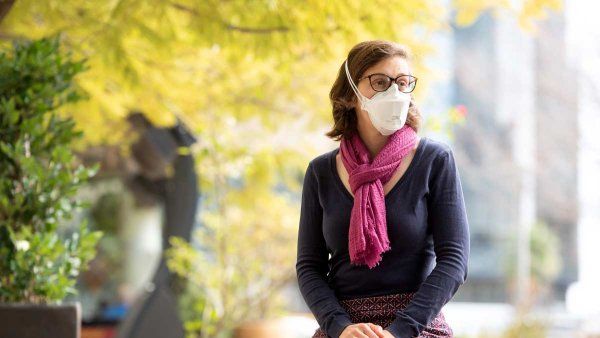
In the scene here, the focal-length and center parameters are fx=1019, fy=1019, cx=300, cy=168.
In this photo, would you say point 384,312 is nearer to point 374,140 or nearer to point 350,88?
point 374,140

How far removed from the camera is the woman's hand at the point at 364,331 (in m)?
2.43

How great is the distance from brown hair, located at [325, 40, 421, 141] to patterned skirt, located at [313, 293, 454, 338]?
46 cm

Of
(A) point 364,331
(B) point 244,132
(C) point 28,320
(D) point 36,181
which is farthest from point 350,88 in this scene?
(B) point 244,132

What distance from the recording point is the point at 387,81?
2.64 meters

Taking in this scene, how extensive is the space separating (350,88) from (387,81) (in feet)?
0.42

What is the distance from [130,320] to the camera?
8469mm

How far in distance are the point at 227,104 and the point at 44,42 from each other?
3.93 m

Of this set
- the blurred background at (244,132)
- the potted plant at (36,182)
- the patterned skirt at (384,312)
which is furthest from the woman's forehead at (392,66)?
the potted plant at (36,182)

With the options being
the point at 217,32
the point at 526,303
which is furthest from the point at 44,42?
the point at 526,303

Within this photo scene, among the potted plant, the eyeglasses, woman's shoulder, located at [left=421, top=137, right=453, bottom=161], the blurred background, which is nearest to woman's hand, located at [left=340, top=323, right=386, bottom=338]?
woman's shoulder, located at [left=421, top=137, right=453, bottom=161]

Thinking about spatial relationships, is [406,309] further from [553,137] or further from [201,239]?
[553,137]

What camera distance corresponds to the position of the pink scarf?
2480mm

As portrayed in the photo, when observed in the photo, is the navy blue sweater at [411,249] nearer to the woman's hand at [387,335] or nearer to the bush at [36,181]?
the woman's hand at [387,335]

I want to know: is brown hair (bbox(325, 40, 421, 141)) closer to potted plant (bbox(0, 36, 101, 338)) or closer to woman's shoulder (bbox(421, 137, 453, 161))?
woman's shoulder (bbox(421, 137, 453, 161))
